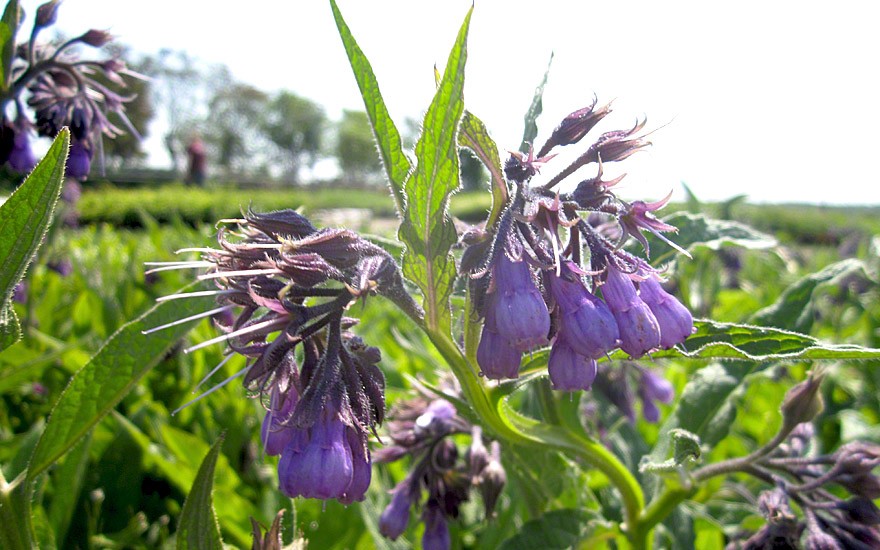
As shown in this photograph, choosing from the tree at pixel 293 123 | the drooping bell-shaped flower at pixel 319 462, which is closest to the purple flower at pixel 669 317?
the drooping bell-shaped flower at pixel 319 462

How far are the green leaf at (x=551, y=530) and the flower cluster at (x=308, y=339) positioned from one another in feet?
1.52

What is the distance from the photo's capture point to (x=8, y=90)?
2.03 m

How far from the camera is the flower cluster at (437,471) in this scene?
1558mm

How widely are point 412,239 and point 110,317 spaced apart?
245cm

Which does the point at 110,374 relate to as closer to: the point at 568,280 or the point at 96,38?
the point at 568,280

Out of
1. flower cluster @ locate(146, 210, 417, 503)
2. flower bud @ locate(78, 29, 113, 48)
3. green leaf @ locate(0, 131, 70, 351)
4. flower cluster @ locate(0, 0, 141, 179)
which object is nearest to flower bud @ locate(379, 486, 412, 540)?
flower cluster @ locate(146, 210, 417, 503)

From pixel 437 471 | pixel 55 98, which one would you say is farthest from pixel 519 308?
pixel 55 98

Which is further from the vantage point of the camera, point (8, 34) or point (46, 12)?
point (46, 12)

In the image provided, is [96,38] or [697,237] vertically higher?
[96,38]

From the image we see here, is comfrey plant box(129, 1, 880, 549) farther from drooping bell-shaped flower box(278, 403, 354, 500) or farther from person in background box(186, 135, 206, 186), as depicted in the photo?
person in background box(186, 135, 206, 186)

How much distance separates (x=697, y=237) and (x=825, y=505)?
0.67m

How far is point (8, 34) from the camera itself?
1.84 meters

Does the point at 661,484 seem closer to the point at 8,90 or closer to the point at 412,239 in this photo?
the point at 412,239

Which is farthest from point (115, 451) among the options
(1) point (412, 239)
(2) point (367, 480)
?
(1) point (412, 239)
